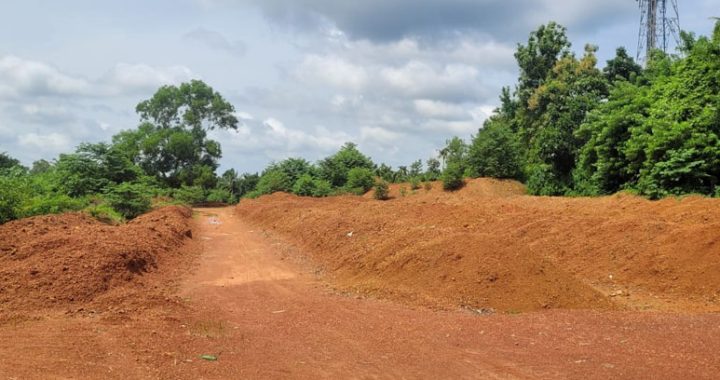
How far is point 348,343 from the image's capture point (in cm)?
697

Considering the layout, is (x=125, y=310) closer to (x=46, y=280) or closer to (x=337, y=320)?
(x=46, y=280)

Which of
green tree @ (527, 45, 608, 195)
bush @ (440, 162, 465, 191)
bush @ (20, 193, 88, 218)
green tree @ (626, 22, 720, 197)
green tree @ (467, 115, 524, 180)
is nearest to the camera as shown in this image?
green tree @ (626, 22, 720, 197)

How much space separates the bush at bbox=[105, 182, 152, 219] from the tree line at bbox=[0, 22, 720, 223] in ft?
0.20

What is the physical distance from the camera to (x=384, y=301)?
9703mm

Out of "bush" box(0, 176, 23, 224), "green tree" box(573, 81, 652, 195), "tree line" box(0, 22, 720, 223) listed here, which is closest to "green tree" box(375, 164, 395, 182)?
"tree line" box(0, 22, 720, 223)

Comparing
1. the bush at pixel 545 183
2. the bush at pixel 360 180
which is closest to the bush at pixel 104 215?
the bush at pixel 360 180

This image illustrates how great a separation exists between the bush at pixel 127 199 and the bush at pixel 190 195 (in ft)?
54.0

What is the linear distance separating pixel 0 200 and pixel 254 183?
38.7 m

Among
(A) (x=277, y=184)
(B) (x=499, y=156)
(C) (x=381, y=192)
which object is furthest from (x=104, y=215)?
(A) (x=277, y=184)

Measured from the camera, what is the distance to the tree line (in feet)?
56.9

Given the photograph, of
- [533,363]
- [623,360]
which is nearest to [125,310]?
[533,363]

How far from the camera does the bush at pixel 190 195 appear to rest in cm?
4192

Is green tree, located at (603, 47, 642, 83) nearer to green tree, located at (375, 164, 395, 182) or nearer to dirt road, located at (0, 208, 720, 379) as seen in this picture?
green tree, located at (375, 164, 395, 182)

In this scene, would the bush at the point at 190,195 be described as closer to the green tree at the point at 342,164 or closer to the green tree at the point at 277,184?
the green tree at the point at 277,184
